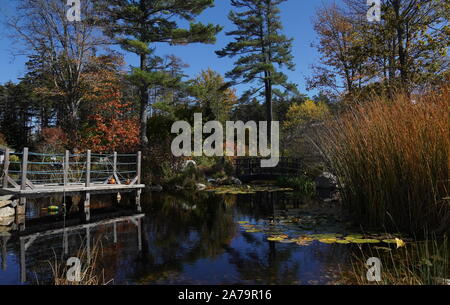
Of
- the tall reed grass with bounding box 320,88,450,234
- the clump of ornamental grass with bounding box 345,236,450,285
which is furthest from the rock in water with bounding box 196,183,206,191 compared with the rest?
the clump of ornamental grass with bounding box 345,236,450,285

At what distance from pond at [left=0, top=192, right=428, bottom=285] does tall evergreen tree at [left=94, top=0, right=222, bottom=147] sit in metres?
7.80

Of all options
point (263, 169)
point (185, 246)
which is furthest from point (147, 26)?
point (185, 246)

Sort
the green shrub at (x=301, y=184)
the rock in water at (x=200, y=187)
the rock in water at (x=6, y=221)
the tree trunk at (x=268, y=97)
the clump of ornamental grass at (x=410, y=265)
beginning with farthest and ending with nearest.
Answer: the tree trunk at (x=268, y=97) < the rock in water at (x=200, y=187) < the green shrub at (x=301, y=184) < the rock in water at (x=6, y=221) < the clump of ornamental grass at (x=410, y=265)

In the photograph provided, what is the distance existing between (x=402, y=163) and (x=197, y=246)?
9.49 feet

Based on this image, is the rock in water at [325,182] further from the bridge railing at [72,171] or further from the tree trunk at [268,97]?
the tree trunk at [268,97]

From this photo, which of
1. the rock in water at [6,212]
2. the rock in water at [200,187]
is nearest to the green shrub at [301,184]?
the rock in water at [200,187]

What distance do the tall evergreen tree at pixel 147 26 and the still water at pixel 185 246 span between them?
7.57 metres

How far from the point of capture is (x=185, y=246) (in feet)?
15.0

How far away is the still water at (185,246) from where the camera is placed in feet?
11.1

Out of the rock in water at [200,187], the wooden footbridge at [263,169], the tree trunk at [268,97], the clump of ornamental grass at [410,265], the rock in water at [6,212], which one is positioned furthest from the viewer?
the tree trunk at [268,97]

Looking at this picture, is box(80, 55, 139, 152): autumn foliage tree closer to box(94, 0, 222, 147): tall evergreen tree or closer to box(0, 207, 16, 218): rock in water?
box(94, 0, 222, 147): tall evergreen tree

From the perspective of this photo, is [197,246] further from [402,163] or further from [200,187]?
[200,187]

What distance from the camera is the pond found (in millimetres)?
3375

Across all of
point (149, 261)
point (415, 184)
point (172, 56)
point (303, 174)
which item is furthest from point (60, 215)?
point (172, 56)
